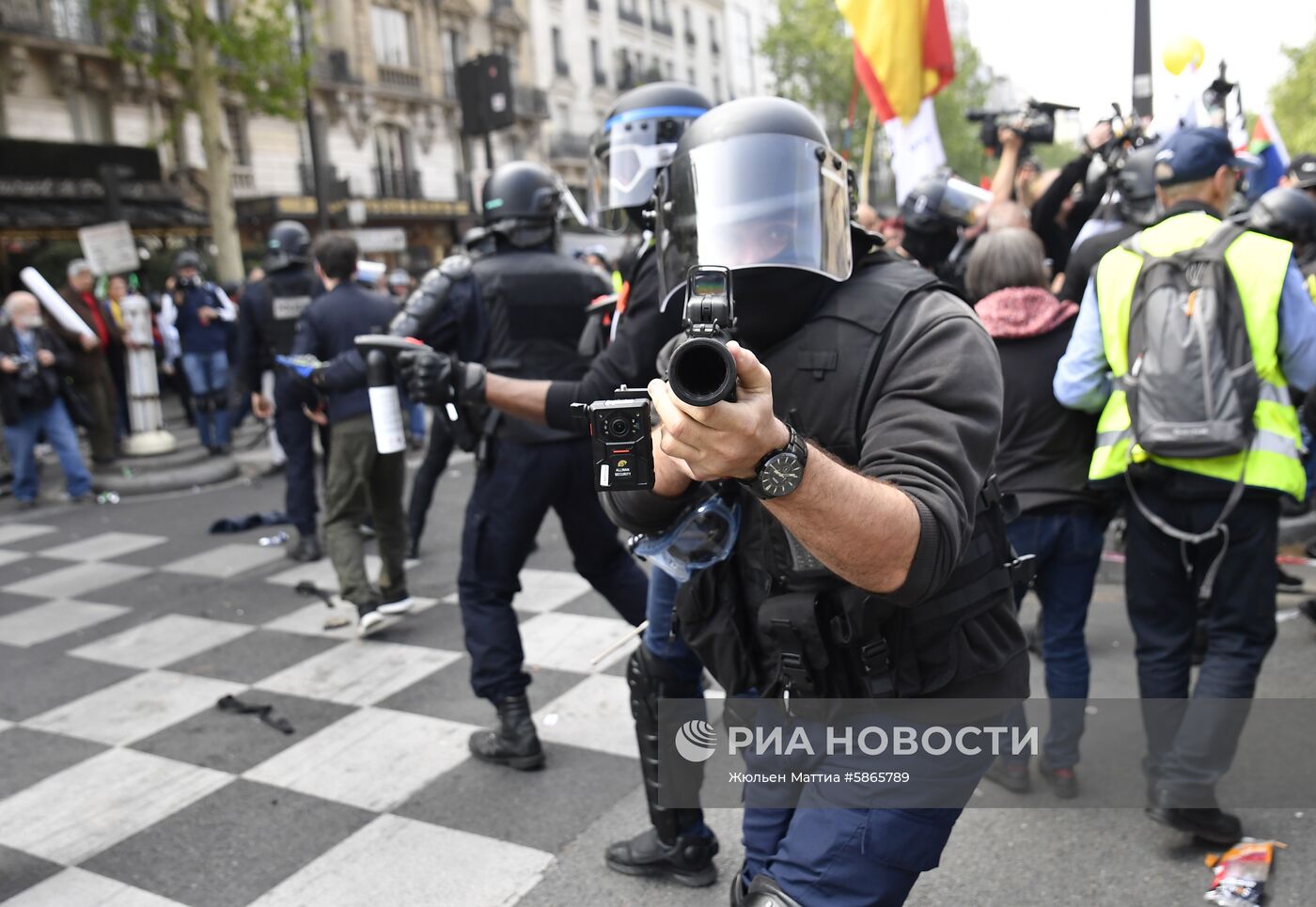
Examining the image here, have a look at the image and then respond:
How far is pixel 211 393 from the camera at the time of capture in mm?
9758

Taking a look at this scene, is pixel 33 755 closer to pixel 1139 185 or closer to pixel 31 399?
pixel 1139 185

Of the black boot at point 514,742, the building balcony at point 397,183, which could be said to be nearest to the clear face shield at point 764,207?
the black boot at point 514,742

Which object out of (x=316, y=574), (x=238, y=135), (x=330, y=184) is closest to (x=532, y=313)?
(x=316, y=574)

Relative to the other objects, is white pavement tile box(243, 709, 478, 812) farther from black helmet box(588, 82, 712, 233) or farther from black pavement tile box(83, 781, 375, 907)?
black helmet box(588, 82, 712, 233)

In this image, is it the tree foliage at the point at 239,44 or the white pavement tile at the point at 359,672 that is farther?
the tree foliage at the point at 239,44

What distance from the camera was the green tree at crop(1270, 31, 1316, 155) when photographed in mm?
25281

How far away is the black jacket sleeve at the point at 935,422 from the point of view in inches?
54.7

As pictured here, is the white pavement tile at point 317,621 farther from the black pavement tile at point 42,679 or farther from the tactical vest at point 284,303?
the tactical vest at point 284,303

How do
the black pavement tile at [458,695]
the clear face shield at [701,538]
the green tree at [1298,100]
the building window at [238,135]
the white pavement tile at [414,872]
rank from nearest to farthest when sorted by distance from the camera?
the clear face shield at [701,538] → the white pavement tile at [414,872] → the black pavement tile at [458,695] → the green tree at [1298,100] → the building window at [238,135]

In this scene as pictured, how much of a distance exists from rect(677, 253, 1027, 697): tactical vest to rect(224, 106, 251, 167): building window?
88.7 ft

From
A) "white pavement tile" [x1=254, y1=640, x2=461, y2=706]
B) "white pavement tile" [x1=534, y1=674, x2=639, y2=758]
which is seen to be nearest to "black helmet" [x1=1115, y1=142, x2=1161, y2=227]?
"white pavement tile" [x1=534, y1=674, x2=639, y2=758]

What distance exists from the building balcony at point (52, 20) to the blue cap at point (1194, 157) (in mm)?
22304

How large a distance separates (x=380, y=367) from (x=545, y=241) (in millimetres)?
859

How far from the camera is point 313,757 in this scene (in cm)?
356
